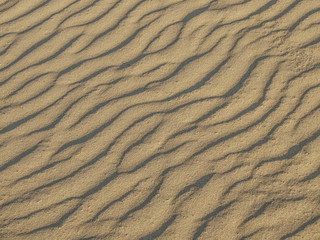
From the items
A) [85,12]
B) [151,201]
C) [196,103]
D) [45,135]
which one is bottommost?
[151,201]

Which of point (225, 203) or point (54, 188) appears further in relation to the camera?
point (54, 188)

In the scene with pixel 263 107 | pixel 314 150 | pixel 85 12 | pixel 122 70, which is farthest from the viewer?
pixel 85 12

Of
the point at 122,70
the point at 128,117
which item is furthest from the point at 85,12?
the point at 128,117

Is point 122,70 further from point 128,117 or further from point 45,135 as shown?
point 45,135

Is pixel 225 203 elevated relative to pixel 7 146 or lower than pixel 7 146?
lower

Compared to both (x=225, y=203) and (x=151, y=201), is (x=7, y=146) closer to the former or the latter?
(x=151, y=201)

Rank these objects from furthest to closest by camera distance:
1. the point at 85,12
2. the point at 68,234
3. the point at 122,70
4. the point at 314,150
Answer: the point at 85,12 < the point at 122,70 < the point at 314,150 < the point at 68,234
